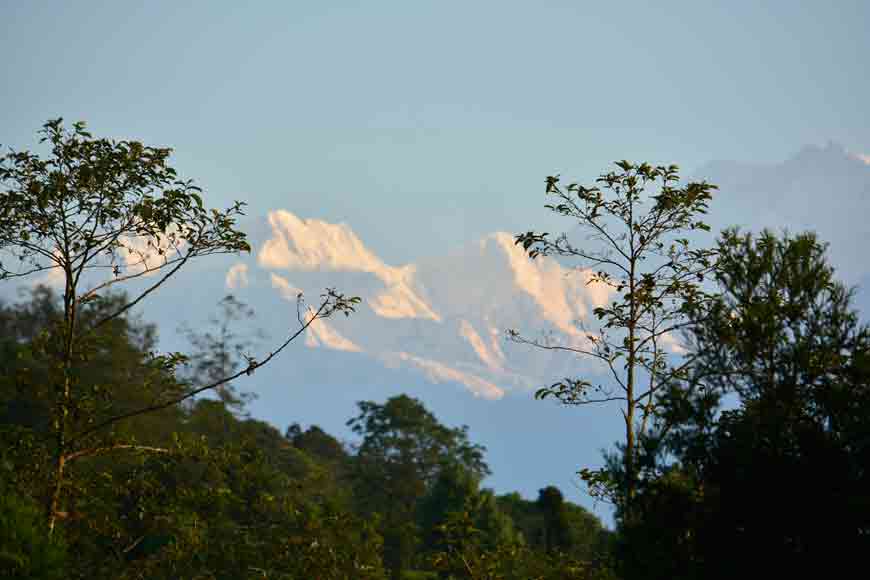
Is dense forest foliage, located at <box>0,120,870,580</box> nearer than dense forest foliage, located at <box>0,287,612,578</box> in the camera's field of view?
Yes

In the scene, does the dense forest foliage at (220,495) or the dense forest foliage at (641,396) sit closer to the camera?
the dense forest foliage at (641,396)

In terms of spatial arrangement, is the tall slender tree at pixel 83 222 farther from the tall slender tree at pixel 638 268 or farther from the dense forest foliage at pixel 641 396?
the tall slender tree at pixel 638 268

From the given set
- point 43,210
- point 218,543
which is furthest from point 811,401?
point 218,543

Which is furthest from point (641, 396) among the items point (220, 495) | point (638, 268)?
point (220, 495)

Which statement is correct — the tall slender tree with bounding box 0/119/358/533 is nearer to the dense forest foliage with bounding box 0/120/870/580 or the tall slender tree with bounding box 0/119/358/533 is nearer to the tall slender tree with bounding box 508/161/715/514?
the dense forest foliage with bounding box 0/120/870/580

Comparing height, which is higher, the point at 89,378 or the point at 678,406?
the point at 89,378

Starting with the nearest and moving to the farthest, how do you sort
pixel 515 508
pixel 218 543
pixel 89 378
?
pixel 218 543
pixel 89 378
pixel 515 508

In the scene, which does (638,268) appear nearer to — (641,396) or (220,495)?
(641,396)

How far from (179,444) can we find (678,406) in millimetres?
5559

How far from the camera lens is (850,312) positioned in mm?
11391

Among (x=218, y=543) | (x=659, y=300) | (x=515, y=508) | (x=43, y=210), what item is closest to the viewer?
(x=43, y=210)

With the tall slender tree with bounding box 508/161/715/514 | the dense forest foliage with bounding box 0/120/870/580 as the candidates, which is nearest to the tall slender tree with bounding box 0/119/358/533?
the dense forest foliage with bounding box 0/120/870/580

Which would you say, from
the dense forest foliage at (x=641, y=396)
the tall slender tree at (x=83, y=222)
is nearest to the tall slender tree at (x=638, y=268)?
the dense forest foliage at (x=641, y=396)

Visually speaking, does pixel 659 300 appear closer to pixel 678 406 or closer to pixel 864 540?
pixel 678 406
